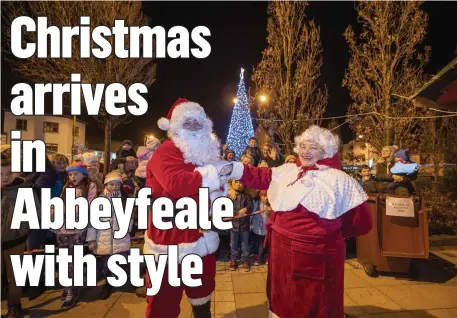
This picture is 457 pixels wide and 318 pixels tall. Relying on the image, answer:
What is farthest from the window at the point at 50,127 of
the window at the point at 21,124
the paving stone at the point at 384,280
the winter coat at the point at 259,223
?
the paving stone at the point at 384,280

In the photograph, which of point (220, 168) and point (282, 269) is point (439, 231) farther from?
point (220, 168)

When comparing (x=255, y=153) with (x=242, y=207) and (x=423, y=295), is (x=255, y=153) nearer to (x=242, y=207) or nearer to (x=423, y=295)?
(x=242, y=207)

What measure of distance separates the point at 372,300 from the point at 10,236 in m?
4.46

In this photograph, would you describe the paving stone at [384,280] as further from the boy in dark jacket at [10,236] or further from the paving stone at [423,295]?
the boy in dark jacket at [10,236]

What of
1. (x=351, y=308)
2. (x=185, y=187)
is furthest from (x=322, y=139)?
(x=351, y=308)

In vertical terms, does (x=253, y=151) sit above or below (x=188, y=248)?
above

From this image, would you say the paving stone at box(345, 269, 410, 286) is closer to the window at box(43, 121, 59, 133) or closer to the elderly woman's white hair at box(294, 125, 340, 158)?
the elderly woman's white hair at box(294, 125, 340, 158)

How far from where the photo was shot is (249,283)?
427cm

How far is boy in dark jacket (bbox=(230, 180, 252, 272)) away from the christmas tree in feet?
31.1

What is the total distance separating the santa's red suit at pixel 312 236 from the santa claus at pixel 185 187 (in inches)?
22.6

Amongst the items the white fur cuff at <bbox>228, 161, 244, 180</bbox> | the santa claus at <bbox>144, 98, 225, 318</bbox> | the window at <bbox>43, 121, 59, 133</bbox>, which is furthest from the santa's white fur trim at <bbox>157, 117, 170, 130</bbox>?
the window at <bbox>43, 121, 59, 133</bbox>

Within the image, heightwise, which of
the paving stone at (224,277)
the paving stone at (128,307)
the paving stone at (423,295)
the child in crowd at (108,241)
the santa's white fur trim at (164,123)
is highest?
the santa's white fur trim at (164,123)

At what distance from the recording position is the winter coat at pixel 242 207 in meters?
4.91

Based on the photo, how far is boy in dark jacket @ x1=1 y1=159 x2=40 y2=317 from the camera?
11.0 ft
